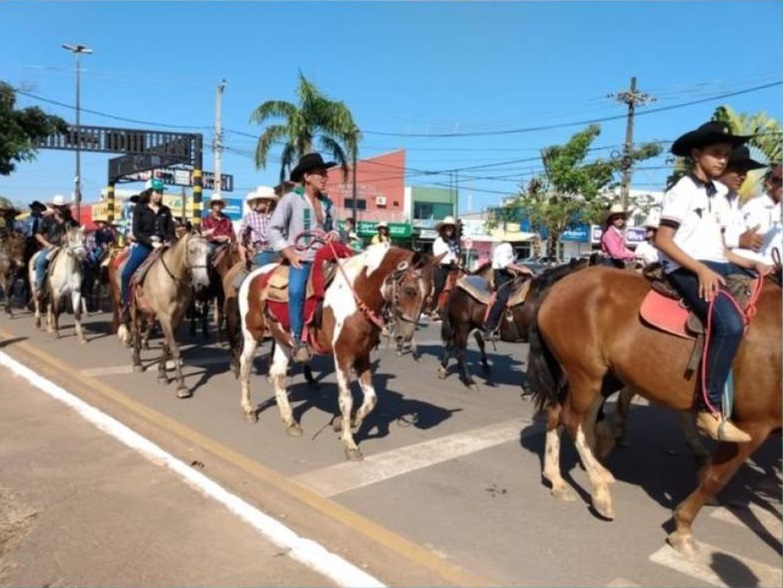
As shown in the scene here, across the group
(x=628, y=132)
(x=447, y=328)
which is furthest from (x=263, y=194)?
(x=628, y=132)

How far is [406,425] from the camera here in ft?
23.0

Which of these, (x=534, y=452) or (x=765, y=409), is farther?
(x=534, y=452)

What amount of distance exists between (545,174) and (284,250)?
1315 inches

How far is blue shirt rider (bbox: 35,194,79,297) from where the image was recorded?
13562 mm

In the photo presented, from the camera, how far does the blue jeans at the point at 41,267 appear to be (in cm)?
1354

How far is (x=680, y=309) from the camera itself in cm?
428

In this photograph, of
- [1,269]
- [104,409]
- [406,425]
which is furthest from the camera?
[1,269]

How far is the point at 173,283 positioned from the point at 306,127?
1351 centimetres

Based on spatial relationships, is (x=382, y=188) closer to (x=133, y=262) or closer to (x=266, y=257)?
(x=133, y=262)

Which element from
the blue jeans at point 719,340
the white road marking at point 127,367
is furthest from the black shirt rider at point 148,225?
the blue jeans at point 719,340

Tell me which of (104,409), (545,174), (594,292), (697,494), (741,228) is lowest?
(104,409)

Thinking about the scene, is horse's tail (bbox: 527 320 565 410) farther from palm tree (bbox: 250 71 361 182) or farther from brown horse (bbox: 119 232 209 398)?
palm tree (bbox: 250 71 361 182)

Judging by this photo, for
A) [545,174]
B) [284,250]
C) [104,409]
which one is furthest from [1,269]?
[545,174]

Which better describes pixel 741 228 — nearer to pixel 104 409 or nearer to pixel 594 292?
pixel 594 292
